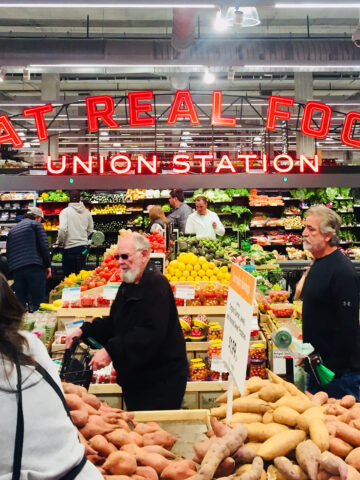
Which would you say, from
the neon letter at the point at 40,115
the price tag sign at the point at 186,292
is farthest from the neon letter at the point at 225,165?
the price tag sign at the point at 186,292

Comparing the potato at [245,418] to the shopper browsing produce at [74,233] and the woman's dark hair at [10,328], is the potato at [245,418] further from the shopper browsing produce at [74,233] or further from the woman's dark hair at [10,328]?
the shopper browsing produce at [74,233]

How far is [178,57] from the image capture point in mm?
9172

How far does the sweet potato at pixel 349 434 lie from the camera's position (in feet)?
6.06

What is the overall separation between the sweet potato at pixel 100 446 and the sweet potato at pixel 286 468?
0.61 meters

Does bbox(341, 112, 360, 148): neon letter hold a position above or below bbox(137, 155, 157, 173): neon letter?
above

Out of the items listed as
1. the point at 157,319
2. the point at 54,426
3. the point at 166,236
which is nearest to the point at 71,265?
the point at 166,236

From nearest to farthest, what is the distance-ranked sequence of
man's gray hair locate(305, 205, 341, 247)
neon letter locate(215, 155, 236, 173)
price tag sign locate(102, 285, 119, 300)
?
man's gray hair locate(305, 205, 341, 247) < price tag sign locate(102, 285, 119, 300) < neon letter locate(215, 155, 236, 173)

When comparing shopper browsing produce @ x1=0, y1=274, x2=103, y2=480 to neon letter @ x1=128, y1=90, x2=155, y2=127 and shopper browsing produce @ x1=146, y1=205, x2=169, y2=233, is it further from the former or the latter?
neon letter @ x1=128, y1=90, x2=155, y2=127

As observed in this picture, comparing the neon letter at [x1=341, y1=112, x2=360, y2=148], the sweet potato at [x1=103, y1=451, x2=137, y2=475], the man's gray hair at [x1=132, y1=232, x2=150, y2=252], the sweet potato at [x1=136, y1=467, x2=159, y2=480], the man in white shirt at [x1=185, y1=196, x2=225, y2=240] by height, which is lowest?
the sweet potato at [x1=136, y1=467, x2=159, y2=480]

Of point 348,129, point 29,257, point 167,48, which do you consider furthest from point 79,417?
point 348,129

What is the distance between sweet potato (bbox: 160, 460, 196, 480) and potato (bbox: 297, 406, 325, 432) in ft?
1.43

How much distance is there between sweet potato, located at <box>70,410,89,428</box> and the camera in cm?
189

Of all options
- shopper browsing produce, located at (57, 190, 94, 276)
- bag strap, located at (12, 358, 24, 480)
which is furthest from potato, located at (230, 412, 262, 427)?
shopper browsing produce, located at (57, 190, 94, 276)

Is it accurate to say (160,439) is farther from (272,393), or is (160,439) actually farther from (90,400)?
(272,393)
